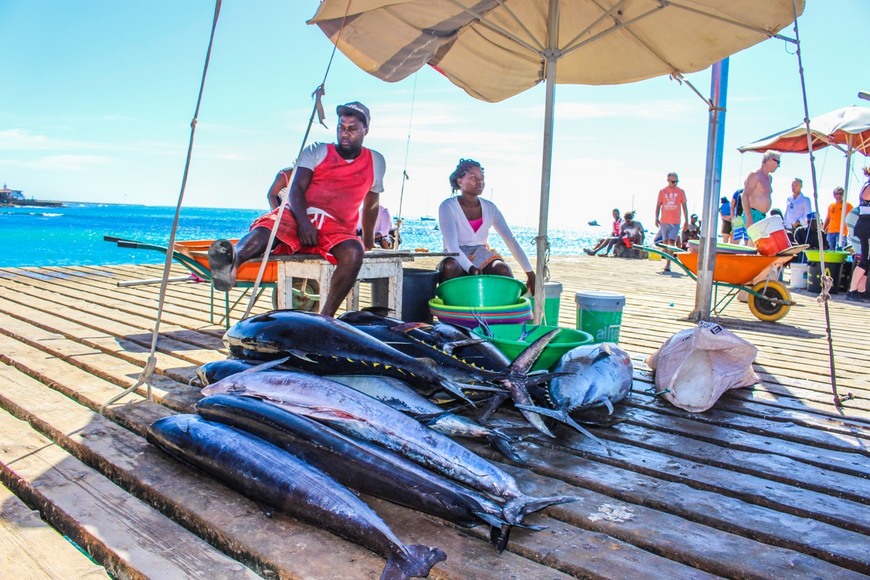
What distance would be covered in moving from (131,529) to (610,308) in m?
3.71

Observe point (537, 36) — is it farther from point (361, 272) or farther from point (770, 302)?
point (770, 302)

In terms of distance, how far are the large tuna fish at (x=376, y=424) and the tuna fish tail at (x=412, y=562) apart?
30 centimetres

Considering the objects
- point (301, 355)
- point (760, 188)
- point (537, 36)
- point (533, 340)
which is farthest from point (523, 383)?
point (760, 188)

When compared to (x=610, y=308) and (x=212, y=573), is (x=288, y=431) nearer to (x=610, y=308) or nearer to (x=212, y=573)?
(x=212, y=573)

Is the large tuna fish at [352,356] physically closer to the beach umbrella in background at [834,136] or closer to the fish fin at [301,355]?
the fish fin at [301,355]

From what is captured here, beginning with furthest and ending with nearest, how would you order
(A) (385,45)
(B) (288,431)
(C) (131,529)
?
1. (A) (385,45)
2. (B) (288,431)
3. (C) (131,529)

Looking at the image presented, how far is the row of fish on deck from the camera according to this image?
1.99m

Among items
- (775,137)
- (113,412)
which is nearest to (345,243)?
(113,412)

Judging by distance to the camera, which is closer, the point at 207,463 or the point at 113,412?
the point at 207,463

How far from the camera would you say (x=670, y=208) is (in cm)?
1480

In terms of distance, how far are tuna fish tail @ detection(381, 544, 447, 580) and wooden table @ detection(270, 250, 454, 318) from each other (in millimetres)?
2907

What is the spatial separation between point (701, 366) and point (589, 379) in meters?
0.96

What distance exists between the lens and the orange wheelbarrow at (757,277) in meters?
6.93

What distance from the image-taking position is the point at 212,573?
5.82 feet
